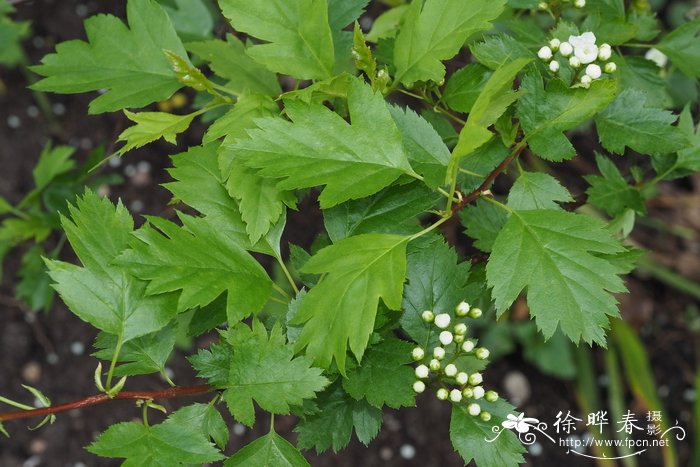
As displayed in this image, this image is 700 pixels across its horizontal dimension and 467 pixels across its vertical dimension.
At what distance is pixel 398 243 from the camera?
1.01m

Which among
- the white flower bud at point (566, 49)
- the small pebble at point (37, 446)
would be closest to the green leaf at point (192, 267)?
the white flower bud at point (566, 49)

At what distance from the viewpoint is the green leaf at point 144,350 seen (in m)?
1.10

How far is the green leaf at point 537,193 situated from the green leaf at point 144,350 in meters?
0.60

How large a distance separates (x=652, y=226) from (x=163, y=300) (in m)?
2.29

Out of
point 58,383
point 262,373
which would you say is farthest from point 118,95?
point 58,383

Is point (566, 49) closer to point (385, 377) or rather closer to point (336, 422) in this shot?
point (385, 377)

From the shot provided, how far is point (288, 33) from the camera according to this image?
1.09 metres

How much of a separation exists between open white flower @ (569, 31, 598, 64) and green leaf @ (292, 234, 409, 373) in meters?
0.42

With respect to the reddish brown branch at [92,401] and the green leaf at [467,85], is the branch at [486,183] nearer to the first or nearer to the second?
the green leaf at [467,85]

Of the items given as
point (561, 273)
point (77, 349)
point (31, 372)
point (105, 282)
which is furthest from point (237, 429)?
point (561, 273)

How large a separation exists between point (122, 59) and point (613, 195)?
927 millimetres

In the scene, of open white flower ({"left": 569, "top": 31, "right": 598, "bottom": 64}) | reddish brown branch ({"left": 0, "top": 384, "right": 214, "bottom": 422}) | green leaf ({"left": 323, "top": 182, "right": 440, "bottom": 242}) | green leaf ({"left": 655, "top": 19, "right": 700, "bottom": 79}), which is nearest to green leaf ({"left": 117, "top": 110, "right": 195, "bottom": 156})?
green leaf ({"left": 323, "top": 182, "right": 440, "bottom": 242})

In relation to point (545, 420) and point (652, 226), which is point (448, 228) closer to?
point (545, 420)

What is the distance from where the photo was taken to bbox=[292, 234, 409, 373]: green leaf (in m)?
0.97
